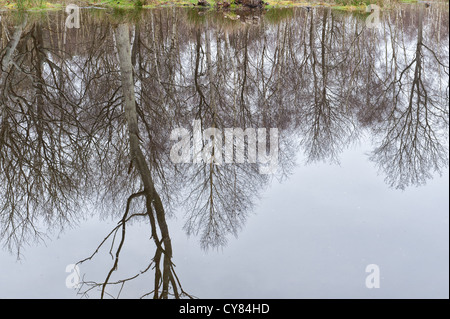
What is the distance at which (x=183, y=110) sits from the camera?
366 inches

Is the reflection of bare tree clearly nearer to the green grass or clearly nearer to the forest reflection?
the forest reflection

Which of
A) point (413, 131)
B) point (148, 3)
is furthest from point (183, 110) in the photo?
point (148, 3)

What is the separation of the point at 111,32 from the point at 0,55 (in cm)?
405

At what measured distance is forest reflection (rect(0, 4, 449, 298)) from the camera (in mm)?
6246

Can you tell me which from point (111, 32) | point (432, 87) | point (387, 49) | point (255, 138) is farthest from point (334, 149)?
point (111, 32)

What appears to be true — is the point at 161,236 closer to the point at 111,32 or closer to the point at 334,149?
the point at 334,149

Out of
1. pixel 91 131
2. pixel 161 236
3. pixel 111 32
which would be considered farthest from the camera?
pixel 111 32

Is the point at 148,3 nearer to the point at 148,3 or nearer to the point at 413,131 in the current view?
the point at 148,3

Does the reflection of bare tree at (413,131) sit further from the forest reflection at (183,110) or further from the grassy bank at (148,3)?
the grassy bank at (148,3)

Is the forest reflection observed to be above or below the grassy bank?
below

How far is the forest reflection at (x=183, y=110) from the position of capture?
6.25m

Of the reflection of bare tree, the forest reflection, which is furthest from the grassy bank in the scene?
the reflection of bare tree
